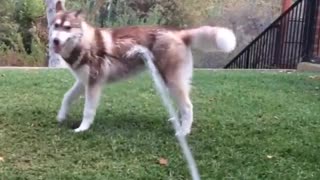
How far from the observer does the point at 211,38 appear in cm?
504

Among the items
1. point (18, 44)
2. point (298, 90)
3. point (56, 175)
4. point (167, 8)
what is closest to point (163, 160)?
point (56, 175)

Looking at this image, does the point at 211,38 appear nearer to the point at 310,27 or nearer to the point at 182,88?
the point at 182,88

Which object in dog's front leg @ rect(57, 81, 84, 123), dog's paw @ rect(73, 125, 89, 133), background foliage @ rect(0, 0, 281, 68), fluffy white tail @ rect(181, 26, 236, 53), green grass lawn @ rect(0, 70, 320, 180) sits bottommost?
background foliage @ rect(0, 0, 281, 68)

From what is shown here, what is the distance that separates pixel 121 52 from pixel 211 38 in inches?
27.9

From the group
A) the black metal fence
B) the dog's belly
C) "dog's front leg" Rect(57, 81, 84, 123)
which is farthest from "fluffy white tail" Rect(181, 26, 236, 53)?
the black metal fence

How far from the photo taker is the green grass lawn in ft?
13.4

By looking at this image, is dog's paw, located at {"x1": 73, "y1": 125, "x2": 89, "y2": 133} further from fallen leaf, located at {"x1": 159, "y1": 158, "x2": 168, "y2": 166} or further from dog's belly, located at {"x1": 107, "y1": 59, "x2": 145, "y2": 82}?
fallen leaf, located at {"x1": 159, "y1": 158, "x2": 168, "y2": 166}

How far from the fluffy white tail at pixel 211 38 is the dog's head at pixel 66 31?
0.83 m

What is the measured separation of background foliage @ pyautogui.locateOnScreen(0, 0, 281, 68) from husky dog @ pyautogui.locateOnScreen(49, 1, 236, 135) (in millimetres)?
8453

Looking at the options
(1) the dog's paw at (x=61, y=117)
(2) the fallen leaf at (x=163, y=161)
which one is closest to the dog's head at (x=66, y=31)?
(1) the dog's paw at (x=61, y=117)

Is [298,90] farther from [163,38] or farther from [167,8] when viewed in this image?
[167,8]

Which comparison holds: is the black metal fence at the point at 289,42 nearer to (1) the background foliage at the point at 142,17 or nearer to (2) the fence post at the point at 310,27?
(2) the fence post at the point at 310,27

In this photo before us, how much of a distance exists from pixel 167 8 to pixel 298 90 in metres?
8.95

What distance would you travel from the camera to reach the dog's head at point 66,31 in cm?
473
